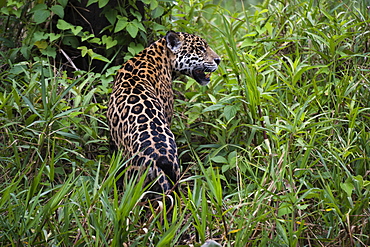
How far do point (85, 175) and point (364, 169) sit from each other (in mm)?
2260

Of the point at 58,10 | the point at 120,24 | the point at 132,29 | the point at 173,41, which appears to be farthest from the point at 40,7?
the point at 173,41

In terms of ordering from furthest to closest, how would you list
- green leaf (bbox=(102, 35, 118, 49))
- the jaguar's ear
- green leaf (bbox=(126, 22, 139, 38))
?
green leaf (bbox=(102, 35, 118, 49))
green leaf (bbox=(126, 22, 139, 38))
the jaguar's ear

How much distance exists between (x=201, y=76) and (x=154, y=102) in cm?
97

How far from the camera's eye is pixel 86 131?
4.37 meters

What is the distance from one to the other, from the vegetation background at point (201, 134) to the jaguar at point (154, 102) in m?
0.18

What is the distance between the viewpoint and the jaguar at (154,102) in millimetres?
3596

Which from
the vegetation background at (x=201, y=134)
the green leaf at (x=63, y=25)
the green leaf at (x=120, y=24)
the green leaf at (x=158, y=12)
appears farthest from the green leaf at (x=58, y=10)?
the green leaf at (x=158, y=12)

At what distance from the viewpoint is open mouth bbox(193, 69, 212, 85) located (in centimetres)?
495

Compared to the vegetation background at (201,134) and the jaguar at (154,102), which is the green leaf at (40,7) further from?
the jaguar at (154,102)

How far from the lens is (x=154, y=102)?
4.17 m

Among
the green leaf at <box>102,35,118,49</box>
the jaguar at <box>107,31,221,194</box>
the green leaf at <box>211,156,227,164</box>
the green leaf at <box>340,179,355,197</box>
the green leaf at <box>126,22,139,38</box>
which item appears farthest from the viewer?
the green leaf at <box>102,35,118,49</box>

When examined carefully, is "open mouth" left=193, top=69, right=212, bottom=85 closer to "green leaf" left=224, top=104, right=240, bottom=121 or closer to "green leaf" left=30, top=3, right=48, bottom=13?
"green leaf" left=224, top=104, right=240, bottom=121

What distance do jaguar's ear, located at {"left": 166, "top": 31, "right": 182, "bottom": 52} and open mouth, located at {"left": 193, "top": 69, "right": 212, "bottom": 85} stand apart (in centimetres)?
31

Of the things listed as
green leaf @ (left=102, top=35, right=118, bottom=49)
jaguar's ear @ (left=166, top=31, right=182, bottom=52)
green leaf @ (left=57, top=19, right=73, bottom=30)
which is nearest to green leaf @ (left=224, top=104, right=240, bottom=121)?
jaguar's ear @ (left=166, top=31, right=182, bottom=52)
